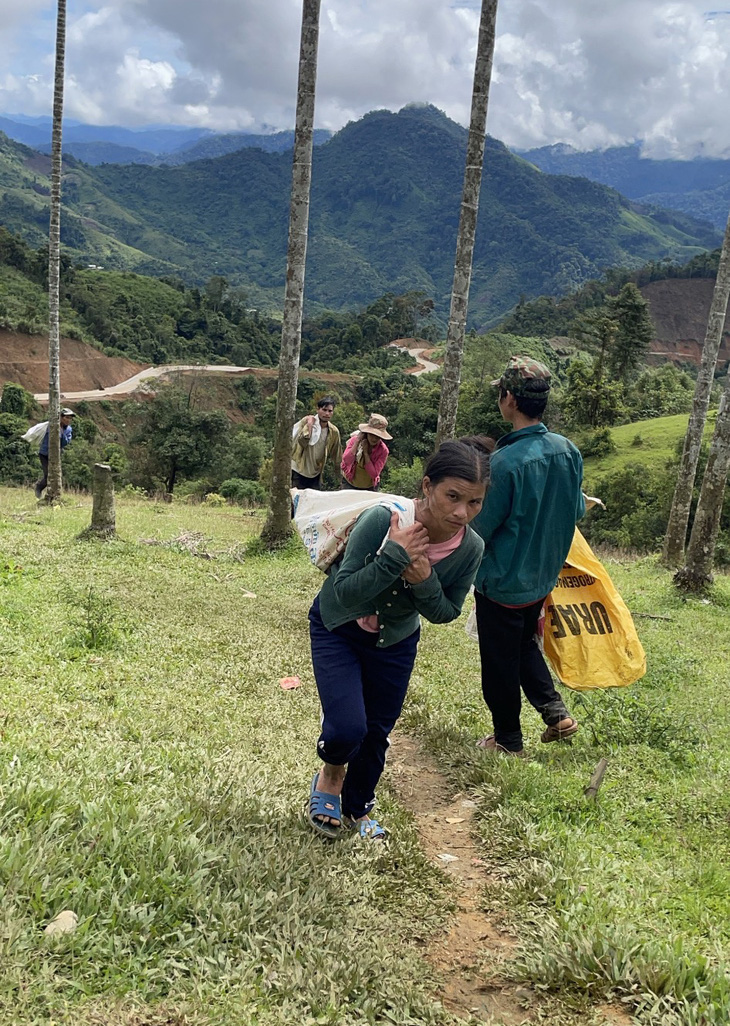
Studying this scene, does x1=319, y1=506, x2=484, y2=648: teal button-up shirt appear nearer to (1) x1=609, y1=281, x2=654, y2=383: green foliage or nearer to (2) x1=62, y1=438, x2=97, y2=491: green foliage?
(2) x1=62, y1=438, x2=97, y2=491: green foliage

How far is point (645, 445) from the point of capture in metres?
36.3

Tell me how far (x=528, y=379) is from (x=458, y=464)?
1390mm

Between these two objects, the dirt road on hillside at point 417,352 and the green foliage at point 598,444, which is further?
the dirt road on hillside at point 417,352

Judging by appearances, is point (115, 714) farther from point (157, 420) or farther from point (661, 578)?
point (157, 420)

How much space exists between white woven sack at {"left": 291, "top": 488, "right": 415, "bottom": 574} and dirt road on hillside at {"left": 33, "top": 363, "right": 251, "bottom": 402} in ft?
145

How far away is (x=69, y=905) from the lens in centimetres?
240

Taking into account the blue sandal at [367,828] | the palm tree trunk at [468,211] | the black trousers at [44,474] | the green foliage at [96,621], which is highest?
the palm tree trunk at [468,211]

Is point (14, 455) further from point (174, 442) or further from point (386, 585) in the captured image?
point (386, 585)

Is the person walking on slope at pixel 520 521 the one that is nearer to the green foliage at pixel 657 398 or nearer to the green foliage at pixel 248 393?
the green foliage at pixel 657 398

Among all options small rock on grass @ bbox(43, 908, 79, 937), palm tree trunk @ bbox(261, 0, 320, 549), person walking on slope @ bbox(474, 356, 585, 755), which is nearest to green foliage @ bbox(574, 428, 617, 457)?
palm tree trunk @ bbox(261, 0, 320, 549)

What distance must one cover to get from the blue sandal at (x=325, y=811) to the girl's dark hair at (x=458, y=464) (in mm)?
1465

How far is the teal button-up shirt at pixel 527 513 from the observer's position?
3.96m

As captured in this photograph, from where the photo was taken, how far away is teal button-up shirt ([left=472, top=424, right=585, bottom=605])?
396cm

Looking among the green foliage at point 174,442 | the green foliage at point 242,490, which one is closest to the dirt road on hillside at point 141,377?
the green foliage at point 174,442
